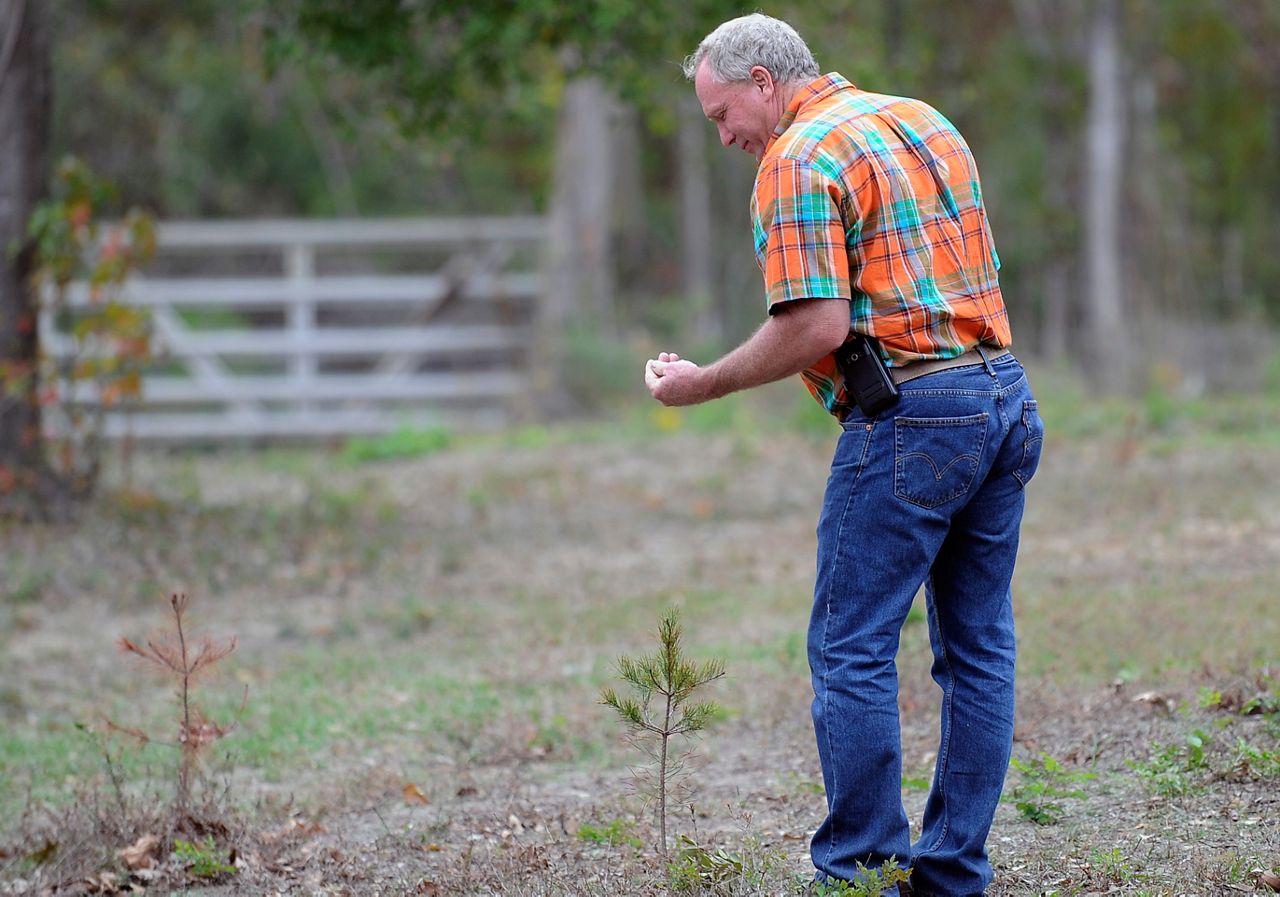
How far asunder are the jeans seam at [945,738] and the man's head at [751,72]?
3.84ft

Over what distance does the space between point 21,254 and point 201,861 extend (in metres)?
6.31

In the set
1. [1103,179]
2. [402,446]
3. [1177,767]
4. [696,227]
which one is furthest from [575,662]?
[696,227]

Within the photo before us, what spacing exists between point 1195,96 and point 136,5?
17410 millimetres

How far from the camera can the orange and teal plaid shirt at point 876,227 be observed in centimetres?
315

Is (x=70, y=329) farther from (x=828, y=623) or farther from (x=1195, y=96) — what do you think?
(x=1195, y=96)

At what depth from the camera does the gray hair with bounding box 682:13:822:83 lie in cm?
332

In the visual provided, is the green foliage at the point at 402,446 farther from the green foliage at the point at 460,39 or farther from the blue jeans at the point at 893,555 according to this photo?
the blue jeans at the point at 893,555

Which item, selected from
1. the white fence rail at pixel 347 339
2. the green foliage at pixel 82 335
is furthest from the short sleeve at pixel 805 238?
the white fence rail at pixel 347 339

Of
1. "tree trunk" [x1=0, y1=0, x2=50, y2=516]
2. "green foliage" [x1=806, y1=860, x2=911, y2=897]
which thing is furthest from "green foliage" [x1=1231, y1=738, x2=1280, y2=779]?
"tree trunk" [x1=0, y1=0, x2=50, y2=516]

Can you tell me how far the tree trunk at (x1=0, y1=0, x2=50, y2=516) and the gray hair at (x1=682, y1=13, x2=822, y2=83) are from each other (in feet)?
22.8

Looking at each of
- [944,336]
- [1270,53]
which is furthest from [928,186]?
[1270,53]

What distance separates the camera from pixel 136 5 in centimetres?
1978

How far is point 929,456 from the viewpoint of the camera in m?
3.22

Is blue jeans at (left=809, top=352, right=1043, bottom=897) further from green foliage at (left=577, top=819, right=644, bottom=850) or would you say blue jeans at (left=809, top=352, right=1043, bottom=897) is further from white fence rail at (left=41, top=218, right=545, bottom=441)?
white fence rail at (left=41, top=218, right=545, bottom=441)
